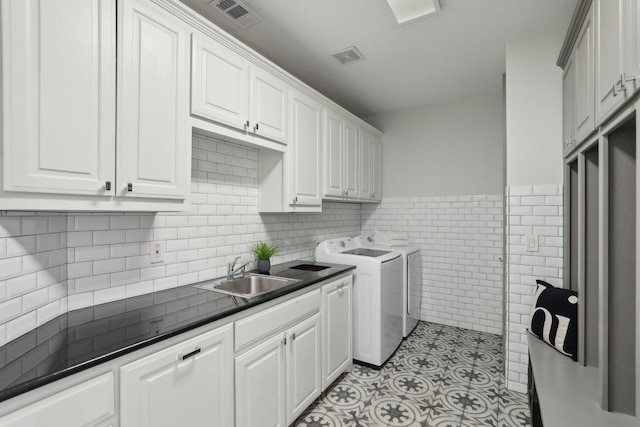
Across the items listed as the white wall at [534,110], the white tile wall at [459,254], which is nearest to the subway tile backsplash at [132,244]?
the white tile wall at [459,254]

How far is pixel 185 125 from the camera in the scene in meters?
1.67

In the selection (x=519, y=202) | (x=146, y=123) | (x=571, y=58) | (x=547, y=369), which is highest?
(x=571, y=58)

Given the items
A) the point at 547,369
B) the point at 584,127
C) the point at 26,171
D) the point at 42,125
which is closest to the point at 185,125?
the point at 42,125

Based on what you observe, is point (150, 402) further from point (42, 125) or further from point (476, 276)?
point (476, 276)

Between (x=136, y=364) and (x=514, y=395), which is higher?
(x=136, y=364)

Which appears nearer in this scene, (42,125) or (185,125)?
(42,125)

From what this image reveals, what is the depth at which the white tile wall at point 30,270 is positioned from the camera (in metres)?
1.20

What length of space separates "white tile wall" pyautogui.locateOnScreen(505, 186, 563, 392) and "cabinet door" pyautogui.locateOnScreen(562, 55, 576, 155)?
37 centimetres

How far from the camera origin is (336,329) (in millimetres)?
2447

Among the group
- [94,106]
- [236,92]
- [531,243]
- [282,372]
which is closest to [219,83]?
[236,92]

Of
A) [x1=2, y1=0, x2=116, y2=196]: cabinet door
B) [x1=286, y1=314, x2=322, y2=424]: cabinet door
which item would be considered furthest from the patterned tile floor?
[x1=2, y1=0, x2=116, y2=196]: cabinet door

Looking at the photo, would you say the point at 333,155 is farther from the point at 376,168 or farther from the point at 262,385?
the point at 262,385

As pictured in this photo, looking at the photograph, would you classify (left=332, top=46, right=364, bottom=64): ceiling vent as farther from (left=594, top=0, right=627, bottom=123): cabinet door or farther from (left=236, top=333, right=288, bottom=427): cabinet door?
(left=236, top=333, right=288, bottom=427): cabinet door

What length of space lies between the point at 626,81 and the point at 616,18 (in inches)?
12.3
